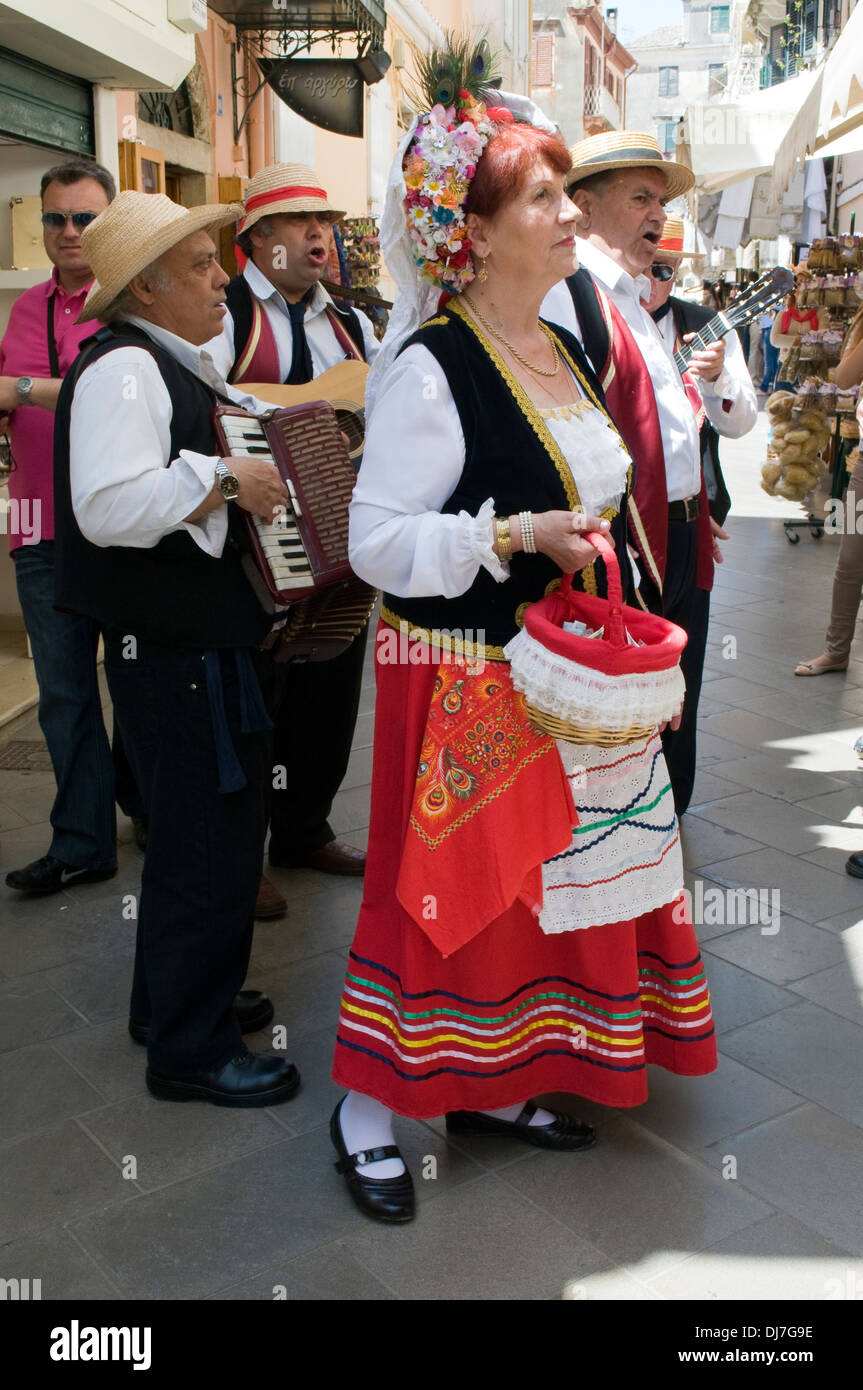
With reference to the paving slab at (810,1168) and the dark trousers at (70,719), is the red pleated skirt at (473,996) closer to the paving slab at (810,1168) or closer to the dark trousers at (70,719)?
the paving slab at (810,1168)

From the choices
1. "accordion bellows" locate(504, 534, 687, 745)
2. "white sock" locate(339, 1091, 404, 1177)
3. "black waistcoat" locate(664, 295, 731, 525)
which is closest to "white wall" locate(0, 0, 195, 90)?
"black waistcoat" locate(664, 295, 731, 525)

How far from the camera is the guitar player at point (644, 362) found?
3.27 m

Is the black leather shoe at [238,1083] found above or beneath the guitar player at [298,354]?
beneath

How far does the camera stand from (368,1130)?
8.63 feet

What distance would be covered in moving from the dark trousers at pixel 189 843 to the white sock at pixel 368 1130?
0.41 meters

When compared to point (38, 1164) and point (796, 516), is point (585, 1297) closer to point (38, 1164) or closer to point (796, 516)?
point (38, 1164)

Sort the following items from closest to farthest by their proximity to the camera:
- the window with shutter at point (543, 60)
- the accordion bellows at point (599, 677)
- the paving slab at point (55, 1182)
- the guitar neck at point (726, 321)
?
the accordion bellows at point (599, 677)
the paving slab at point (55, 1182)
the guitar neck at point (726, 321)
the window with shutter at point (543, 60)

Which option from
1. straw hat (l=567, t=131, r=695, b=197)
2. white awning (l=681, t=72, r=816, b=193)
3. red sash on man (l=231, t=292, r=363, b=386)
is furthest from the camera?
white awning (l=681, t=72, r=816, b=193)

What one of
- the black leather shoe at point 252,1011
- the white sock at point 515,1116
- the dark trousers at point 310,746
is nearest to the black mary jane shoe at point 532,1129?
the white sock at point 515,1116

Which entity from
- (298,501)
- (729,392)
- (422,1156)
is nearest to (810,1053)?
(422,1156)

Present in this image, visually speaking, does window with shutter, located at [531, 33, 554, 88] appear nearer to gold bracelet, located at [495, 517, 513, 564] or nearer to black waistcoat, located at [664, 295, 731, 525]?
black waistcoat, located at [664, 295, 731, 525]

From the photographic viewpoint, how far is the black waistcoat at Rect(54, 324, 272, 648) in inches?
103
